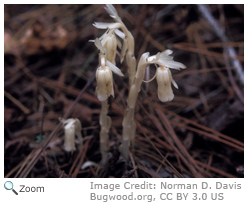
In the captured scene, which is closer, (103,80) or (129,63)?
(103,80)

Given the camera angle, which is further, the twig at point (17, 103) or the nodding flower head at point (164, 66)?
the twig at point (17, 103)

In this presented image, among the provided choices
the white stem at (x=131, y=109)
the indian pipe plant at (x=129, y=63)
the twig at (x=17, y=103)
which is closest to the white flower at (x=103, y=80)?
the indian pipe plant at (x=129, y=63)

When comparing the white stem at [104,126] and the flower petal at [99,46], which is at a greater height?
the flower petal at [99,46]

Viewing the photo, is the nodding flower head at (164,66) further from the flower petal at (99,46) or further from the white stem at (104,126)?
the white stem at (104,126)

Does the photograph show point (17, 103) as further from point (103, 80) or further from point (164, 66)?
point (164, 66)

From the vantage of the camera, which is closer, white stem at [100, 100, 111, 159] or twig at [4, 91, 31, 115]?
white stem at [100, 100, 111, 159]
